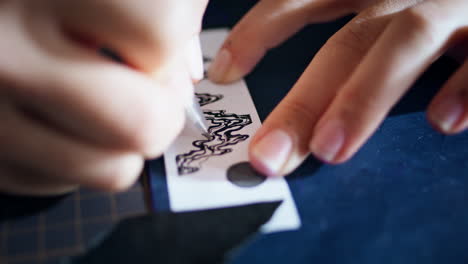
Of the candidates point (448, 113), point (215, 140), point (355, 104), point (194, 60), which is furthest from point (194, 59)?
point (448, 113)

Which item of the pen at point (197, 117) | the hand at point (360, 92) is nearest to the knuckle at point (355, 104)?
the hand at point (360, 92)

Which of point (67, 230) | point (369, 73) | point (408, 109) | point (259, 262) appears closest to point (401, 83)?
point (369, 73)

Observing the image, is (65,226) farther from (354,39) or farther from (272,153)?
(354,39)

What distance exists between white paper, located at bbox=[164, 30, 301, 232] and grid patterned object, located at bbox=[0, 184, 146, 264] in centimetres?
6

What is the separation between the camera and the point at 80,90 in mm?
385

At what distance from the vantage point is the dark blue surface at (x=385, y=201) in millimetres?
509

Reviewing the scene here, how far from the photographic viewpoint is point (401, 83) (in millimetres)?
556

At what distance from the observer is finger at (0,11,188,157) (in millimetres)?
384

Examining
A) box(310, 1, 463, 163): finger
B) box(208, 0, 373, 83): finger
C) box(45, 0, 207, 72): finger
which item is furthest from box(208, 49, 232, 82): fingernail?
box(45, 0, 207, 72): finger

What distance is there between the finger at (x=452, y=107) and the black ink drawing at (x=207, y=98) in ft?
1.12

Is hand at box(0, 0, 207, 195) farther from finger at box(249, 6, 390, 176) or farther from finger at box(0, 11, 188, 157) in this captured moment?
finger at box(249, 6, 390, 176)

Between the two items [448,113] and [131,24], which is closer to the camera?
[131,24]

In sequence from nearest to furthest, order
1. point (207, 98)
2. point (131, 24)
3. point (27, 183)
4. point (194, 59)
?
point (131, 24) → point (27, 183) → point (194, 59) → point (207, 98)

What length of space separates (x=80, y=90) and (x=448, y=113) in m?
0.46
